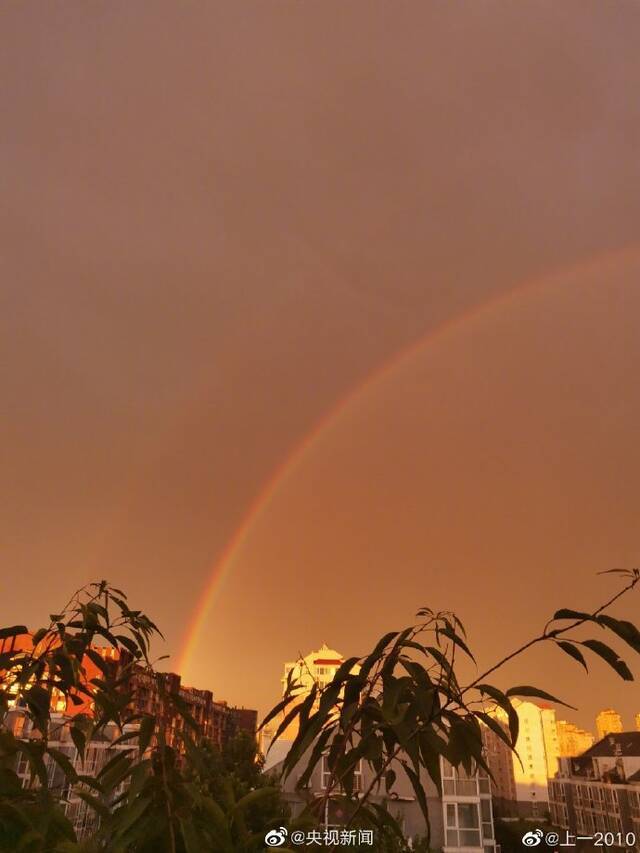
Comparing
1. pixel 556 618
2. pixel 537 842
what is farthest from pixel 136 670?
pixel 537 842

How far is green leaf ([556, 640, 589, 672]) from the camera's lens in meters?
2.16

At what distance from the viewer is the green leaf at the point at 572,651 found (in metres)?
2.16

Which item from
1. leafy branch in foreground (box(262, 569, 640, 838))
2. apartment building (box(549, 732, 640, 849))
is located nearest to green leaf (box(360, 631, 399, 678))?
leafy branch in foreground (box(262, 569, 640, 838))

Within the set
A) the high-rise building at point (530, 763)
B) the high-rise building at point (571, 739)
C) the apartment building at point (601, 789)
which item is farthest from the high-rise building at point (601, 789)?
the high-rise building at point (571, 739)

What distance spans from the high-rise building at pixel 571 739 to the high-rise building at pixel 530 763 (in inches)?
520

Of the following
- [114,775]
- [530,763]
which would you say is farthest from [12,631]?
[530,763]

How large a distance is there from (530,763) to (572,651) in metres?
121

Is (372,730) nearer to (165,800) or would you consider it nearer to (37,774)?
(165,800)

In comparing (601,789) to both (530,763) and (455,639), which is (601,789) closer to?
(530,763)

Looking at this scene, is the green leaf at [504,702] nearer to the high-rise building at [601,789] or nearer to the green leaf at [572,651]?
the green leaf at [572,651]

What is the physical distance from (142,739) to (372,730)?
903 mm

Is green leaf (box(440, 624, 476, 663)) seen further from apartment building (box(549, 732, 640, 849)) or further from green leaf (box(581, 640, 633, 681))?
apartment building (box(549, 732, 640, 849))

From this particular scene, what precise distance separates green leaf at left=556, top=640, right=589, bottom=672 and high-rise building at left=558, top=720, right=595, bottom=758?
14153cm

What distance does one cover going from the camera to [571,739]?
136 m
